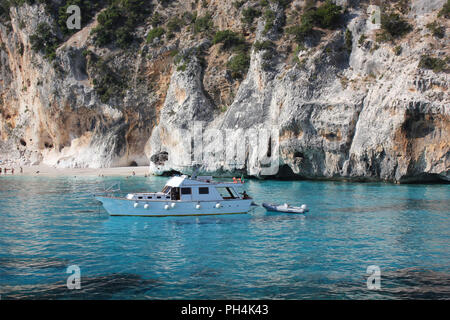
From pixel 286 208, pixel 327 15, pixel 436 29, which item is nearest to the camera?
pixel 286 208

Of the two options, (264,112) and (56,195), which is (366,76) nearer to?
(264,112)

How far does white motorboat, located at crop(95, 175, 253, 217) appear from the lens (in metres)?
26.0

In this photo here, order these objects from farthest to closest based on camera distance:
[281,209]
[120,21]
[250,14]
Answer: [120,21]
[250,14]
[281,209]

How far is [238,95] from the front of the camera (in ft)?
172

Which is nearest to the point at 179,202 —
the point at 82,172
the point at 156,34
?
the point at 82,172

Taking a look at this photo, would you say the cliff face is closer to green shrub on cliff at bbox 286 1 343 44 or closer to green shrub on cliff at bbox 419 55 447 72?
green shrub on cliff at bbox 419 55 447 72

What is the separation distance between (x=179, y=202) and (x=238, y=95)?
94.0ft

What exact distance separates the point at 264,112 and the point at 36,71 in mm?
40606

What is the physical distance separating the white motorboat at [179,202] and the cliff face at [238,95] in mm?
19637

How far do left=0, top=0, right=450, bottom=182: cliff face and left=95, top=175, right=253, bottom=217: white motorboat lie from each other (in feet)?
64.4

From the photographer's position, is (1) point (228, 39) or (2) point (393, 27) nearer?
(2) point (393, 27)
